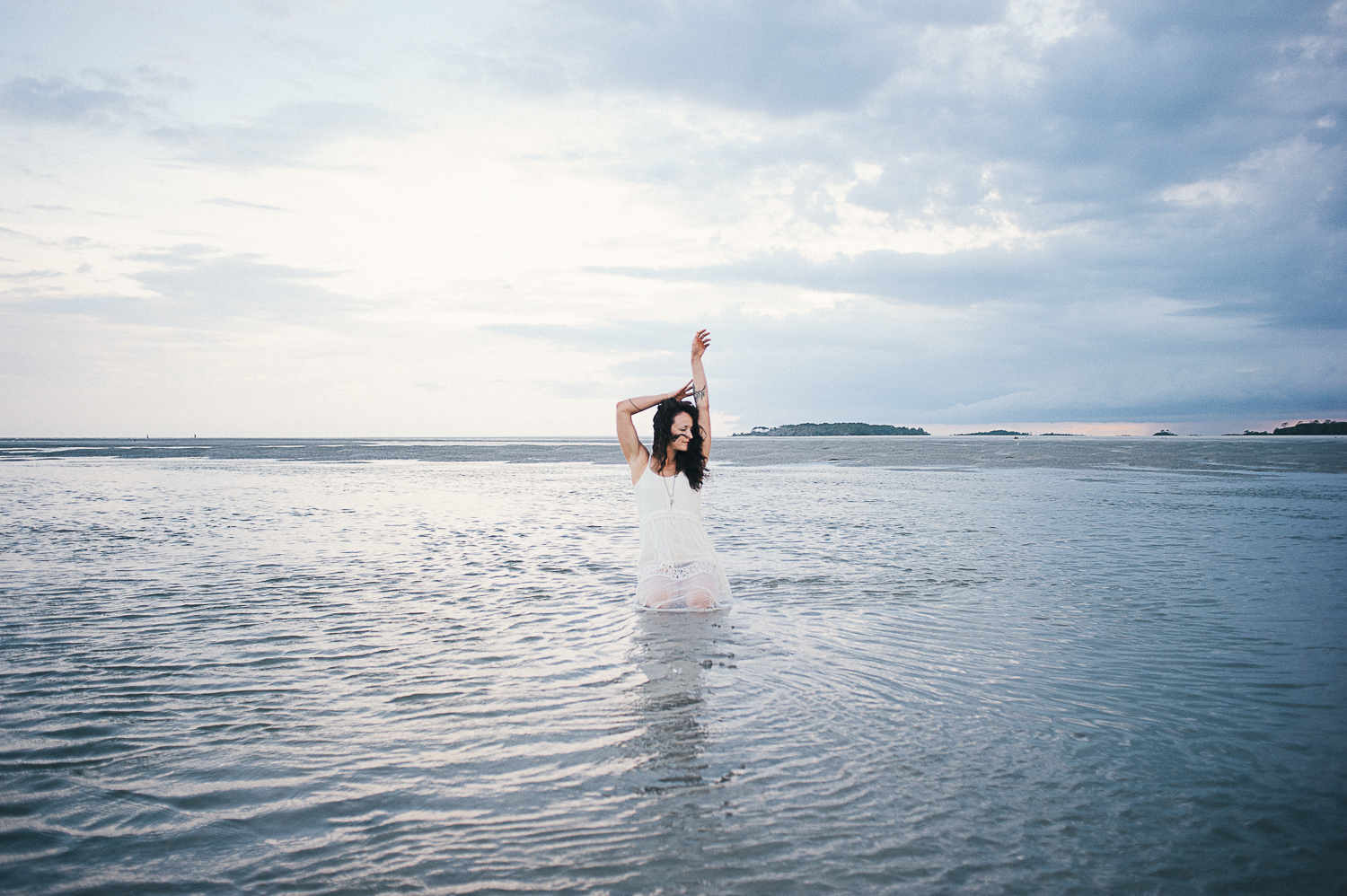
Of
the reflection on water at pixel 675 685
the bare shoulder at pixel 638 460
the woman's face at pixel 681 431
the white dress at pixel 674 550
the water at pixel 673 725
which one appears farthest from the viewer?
the bare shoulder at pixel 638 460

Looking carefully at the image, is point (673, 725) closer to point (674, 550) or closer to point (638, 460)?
point (674, 550)

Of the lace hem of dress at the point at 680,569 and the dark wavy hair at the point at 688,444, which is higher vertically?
the dark wavy hair at the point at 688,444

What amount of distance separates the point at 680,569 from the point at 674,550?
8.6 inches

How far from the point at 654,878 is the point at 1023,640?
16.8ft

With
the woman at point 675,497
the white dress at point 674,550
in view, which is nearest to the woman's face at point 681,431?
the woman at point 675,497

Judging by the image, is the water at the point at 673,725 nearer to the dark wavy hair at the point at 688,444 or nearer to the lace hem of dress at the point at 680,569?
the lace hem of dress at the point at 680,569

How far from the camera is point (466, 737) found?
15.6ft

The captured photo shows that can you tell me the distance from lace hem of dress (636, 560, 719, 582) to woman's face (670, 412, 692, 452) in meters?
1.39

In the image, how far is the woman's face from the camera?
7.73 metres

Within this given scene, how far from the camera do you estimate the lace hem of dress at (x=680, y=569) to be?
824 centimetres

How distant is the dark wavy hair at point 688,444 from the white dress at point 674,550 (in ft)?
0.34

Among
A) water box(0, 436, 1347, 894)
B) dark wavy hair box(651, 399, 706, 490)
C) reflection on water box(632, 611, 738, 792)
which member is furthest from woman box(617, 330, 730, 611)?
water box(0, 436, 1347, 894)

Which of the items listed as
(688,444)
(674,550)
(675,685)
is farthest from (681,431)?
(675,685)

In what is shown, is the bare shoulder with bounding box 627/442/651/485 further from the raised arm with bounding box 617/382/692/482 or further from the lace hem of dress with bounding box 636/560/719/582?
the lace hem of dress with bounding box 636/560/719/582
